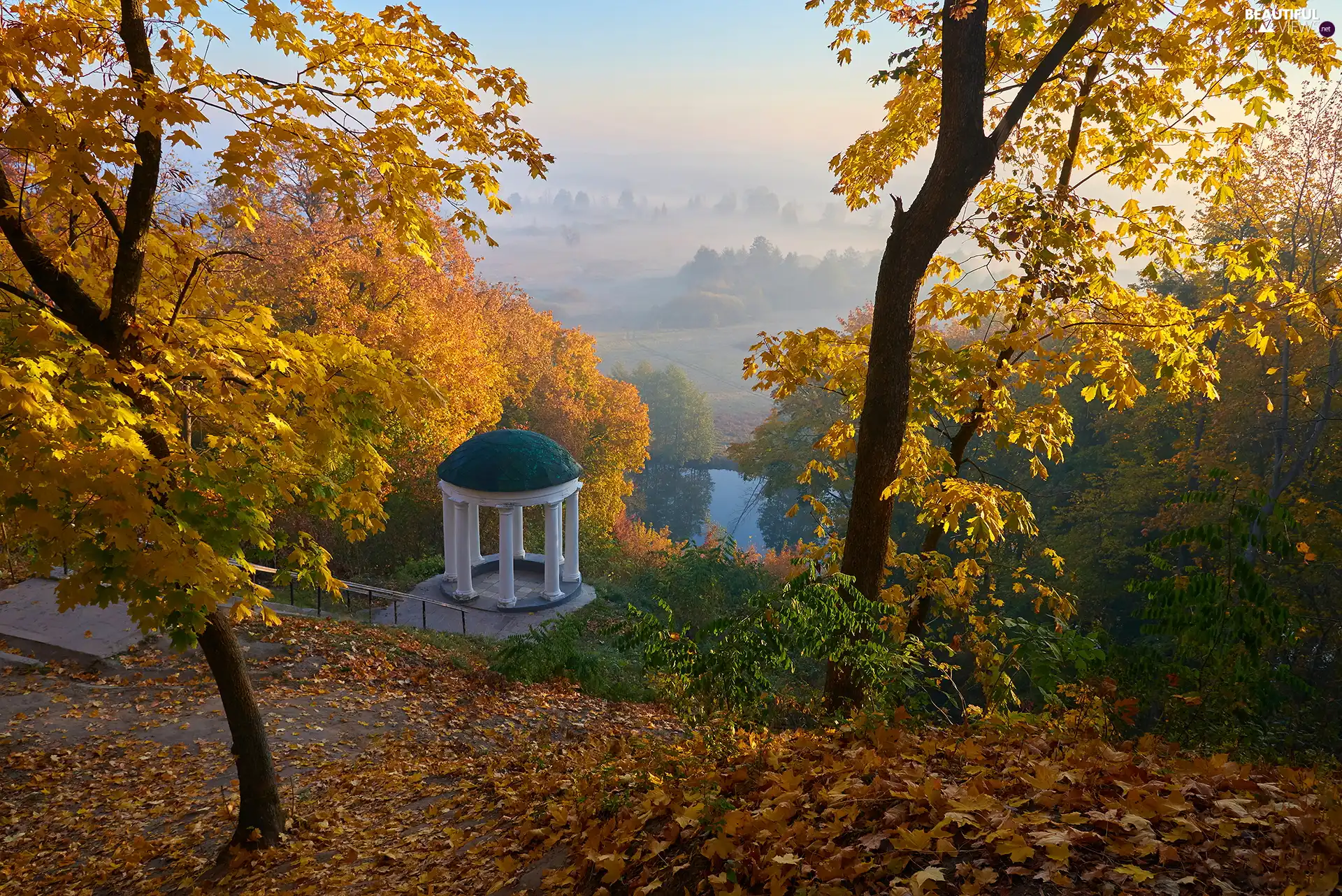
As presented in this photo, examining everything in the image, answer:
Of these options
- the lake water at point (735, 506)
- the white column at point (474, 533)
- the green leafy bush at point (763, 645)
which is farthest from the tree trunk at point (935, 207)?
the lake water at point (735, 506)

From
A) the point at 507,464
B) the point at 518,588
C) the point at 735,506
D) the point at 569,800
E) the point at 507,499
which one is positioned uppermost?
the point at 507,464

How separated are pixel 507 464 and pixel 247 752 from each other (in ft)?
40.4

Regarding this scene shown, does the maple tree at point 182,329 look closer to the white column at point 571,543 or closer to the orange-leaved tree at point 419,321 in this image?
the orange-leaved tree at point 419,321

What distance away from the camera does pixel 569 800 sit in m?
4.95

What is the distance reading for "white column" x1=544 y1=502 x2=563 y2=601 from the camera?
1883cm

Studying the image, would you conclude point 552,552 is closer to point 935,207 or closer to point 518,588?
point 518,588

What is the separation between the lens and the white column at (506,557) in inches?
724

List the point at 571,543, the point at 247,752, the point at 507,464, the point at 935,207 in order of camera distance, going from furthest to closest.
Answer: the point at 571,543
the point at 507,464
the point at 247,752
the point at 935,207

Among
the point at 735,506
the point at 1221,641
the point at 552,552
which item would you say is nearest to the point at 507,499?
the point at 552,552

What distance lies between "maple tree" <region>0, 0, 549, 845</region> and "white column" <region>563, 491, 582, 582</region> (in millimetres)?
13604

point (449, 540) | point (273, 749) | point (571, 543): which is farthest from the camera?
point (571, 543)

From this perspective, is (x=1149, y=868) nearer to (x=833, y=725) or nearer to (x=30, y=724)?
(x=833, y=725)

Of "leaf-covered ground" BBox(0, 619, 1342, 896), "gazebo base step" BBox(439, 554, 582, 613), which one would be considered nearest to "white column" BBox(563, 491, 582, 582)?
"gazebo base step" BBox(439, 554, 582, 613)

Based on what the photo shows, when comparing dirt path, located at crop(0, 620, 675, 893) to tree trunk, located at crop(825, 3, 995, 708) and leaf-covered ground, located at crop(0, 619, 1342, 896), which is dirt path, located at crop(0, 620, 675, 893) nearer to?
leaf-covered ground, located at crop(0, 619, 1342, 896)
